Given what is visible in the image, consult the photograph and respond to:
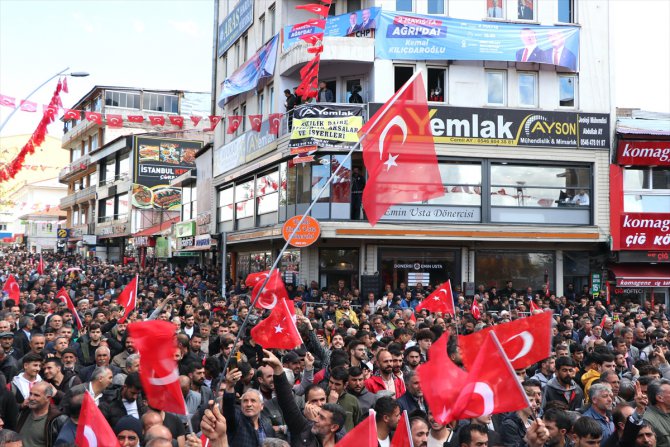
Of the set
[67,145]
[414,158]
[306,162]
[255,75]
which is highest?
[67,145]

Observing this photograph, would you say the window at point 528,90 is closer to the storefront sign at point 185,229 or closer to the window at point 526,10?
the window at point 526,10

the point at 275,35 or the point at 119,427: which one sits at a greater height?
the point at 275,35

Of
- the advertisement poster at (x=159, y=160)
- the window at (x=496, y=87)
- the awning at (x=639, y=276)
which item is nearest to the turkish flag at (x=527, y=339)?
the window at (x=496, y=87)

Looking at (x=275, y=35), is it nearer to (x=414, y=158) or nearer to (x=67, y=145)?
(x=414, y=158)

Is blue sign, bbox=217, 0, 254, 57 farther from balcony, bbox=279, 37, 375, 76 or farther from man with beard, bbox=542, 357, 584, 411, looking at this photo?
man with beard, bbox=542, 357, 584, 411

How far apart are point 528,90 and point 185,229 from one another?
20.2m

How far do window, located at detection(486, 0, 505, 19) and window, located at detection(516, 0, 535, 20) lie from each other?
59 cm

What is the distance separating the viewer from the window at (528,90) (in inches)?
1015

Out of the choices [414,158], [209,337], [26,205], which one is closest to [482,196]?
[209,337]

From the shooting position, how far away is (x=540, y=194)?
2555 cm

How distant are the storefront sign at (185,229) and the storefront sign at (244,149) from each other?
11.5 feet

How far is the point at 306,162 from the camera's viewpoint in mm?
25000

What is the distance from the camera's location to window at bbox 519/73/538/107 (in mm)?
25781

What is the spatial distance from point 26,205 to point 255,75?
Answer: 8421 cm
